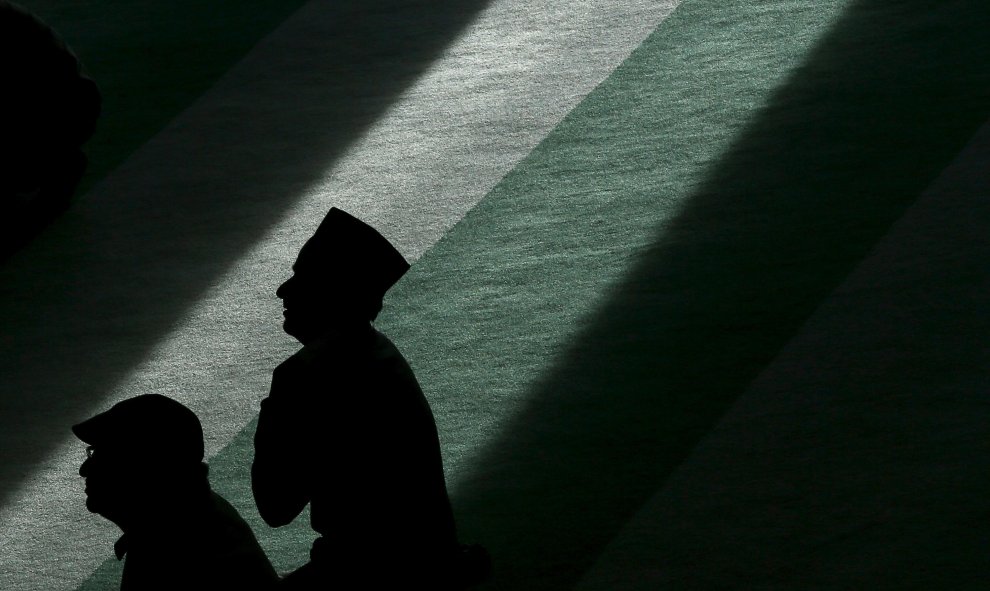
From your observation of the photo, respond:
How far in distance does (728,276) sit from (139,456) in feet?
10.1

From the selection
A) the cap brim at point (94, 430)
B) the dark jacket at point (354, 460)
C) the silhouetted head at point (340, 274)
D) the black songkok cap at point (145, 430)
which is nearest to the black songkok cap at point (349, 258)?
the silhouetted head at point (340, 274)

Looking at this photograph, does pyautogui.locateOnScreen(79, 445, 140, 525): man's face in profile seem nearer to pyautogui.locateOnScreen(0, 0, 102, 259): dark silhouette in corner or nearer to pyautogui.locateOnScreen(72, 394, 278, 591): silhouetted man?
pyautogui.locateOnScreen(72, 394, 278, 591): silhouetted man

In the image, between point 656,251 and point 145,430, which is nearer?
point 145,430

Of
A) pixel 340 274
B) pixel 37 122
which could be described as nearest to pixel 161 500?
pixel 340 274

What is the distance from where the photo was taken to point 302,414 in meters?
3.77

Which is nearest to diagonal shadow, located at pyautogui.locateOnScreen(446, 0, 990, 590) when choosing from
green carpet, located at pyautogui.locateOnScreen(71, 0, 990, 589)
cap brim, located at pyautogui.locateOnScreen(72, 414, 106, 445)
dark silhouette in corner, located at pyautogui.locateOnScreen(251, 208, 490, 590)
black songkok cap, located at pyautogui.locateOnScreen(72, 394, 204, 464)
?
green carpet, located at pyautogui.locateOnScreen(71, 0, 990, 589)

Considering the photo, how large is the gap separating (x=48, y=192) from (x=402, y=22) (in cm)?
243

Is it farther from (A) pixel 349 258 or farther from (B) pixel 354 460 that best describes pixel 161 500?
(A) pixel 349 258

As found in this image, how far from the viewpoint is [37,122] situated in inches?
287

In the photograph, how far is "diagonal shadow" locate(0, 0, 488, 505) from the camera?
6309mm

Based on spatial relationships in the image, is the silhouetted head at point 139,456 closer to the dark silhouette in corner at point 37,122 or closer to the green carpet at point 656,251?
the green carpet at point 656,251

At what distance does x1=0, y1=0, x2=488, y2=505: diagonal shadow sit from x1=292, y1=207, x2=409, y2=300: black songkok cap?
2.50 metres

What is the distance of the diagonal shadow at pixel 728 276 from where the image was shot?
5.14 m

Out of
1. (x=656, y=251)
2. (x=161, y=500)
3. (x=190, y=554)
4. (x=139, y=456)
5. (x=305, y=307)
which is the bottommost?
(x=656, y=251)
